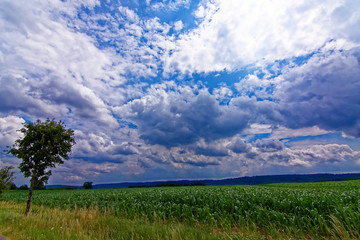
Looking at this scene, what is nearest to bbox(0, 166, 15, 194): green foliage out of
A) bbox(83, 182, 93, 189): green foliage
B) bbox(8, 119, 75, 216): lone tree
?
bbox(8, 119, 75, 216): lone tree

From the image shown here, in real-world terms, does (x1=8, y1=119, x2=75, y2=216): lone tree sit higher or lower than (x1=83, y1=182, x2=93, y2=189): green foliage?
higher

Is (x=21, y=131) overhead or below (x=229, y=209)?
overhead

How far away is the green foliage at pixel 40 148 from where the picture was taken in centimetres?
1384

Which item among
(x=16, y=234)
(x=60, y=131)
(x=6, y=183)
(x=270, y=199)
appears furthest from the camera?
(x=6, y=183)

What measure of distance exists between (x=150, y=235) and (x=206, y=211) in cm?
392

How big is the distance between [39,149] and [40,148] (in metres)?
0.09

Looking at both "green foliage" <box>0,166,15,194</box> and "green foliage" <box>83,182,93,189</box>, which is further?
"green foliage" <box>83,182,93,189</box>

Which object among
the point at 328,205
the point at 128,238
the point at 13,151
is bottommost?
the point at 128,238

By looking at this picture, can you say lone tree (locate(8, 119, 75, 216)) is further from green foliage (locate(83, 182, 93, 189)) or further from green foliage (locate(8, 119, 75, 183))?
green foliage (locate(83, 182, 93, 189))

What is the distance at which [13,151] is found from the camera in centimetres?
1383

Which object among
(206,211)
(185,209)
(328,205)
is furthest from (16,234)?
(328,205)

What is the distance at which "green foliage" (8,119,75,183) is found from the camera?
1384 centimetres

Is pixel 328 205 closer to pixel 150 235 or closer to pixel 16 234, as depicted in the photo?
pixel 150 235

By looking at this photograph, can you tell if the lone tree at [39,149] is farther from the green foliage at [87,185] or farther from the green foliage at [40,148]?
the green foliage at [87,185]
